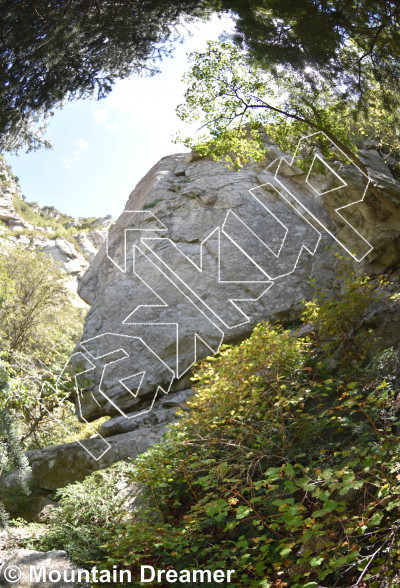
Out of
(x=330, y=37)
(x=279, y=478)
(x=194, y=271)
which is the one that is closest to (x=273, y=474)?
(x=279, y=478)

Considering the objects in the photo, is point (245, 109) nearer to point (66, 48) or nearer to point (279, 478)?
point (66, 48)

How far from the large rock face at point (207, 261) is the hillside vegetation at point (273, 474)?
99.2 inches

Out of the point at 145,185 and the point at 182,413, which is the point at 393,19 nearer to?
the point at 182,413

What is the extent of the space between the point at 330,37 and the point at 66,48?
250 centimetres

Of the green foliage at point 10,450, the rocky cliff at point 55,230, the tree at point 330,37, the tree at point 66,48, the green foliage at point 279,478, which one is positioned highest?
the rocky cliff at point 55,230

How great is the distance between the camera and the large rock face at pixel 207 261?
713cm

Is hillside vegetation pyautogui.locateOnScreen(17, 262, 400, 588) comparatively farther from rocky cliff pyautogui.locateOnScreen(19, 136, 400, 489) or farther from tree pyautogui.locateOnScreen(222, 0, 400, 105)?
tree pyautogui.locateOnScreen(222, 0, 400, 105)

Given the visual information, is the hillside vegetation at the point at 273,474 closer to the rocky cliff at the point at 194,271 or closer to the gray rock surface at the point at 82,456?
the gray rock surface at the point at 82,456

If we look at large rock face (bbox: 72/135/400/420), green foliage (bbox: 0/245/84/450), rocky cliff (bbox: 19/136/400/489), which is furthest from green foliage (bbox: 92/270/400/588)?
green foliage (bbox: 0/245/84/450)

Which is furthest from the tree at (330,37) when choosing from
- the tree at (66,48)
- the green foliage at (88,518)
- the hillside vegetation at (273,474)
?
the green foliage at (88,518)

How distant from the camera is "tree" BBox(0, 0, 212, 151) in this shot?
3.74 m

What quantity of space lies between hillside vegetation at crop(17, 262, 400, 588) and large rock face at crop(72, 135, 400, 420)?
8.27 feet

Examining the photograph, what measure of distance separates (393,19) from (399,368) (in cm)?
346

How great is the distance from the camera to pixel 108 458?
20.0 feet
